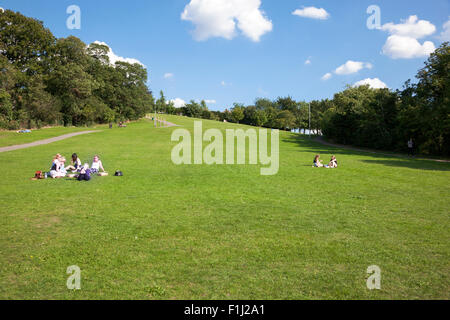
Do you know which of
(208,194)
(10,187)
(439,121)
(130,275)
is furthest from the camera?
(439,121)

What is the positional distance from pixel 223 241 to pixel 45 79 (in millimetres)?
62628

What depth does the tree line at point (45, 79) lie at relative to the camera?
1873 inches

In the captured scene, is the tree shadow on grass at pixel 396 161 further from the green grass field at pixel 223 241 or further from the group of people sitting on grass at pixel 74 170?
the group of people sitting on grass at pixel 74 170

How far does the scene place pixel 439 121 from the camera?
3102 cm

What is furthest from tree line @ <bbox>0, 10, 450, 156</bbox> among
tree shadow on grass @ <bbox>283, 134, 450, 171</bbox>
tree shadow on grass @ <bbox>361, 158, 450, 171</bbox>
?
tree shadow on grass @ <bbox>361, 158, 450, 171</bbox>

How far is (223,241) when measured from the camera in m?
6.77

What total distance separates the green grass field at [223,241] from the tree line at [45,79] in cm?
4472

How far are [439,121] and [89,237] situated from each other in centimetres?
3782

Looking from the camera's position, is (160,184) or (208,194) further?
(160,184)

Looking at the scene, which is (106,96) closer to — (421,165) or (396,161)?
(396,161)

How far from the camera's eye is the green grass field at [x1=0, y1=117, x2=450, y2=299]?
486 centimetres
